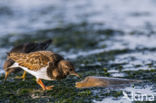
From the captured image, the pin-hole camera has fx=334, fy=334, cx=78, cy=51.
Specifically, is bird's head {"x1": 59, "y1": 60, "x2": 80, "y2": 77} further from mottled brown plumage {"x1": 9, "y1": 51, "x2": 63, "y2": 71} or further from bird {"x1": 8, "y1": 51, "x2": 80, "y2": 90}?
mottled brown plumage {"x1": 9, "y1": 51, "x2": 63, "y2": 71}

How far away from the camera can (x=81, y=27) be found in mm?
16875

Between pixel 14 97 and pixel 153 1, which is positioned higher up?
pixel 153 1

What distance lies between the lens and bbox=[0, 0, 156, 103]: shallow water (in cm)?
931

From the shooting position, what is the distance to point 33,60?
25.4ft

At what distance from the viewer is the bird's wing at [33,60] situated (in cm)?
755

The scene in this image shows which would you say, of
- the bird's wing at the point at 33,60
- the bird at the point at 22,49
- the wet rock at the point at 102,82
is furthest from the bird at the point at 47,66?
the bird at the point at 22,49

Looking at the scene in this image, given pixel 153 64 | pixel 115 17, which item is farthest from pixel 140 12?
pixel 153 64

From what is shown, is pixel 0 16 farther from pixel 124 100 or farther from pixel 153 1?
pixel 124 100

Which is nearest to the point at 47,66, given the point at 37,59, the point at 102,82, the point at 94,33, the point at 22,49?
the point at 37,59

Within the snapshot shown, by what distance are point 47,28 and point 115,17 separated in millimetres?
4060

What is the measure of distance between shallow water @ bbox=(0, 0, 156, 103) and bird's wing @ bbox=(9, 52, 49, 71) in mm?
807

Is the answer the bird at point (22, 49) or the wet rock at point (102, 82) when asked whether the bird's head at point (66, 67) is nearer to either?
the wet rock at point (102, 82)

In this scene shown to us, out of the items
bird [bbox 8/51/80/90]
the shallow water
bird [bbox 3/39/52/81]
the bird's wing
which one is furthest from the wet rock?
bird [bbox 3/39/52/81]

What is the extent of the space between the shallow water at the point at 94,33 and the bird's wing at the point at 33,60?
81 centimetres
